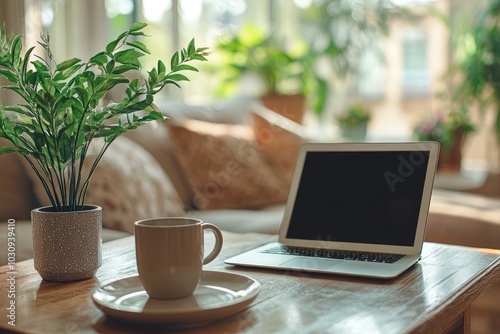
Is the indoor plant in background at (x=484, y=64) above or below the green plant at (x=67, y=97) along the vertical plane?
above

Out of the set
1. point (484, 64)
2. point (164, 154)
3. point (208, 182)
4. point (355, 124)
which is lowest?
point (208, 182)

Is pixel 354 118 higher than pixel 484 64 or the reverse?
the reverse

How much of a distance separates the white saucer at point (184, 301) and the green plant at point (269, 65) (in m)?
2.66

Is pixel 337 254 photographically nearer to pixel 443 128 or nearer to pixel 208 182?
pixel 208 182

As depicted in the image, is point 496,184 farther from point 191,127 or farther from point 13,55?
point 13,55

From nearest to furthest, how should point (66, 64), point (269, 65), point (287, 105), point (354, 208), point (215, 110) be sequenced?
point (66, 64)
point (354, 208)
point (215, 110)
point (287, 105)
point (269, 65)

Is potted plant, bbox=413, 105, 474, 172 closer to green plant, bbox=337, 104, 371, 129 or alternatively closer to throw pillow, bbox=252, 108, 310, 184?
green plant, bbox=337, 104, 371, 129

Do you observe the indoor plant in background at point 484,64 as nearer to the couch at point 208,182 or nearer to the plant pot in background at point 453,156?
the plant pot in background at point 453,156

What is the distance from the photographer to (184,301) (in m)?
0.87

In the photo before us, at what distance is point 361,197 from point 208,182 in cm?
120

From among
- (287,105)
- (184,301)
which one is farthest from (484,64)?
(184,301)

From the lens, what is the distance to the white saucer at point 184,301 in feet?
2.60

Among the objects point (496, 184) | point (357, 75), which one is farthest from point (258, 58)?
point (496, 184)

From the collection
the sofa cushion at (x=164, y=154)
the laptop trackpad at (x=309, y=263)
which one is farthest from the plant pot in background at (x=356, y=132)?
the laptop trackpad at (x=309, y=263)
